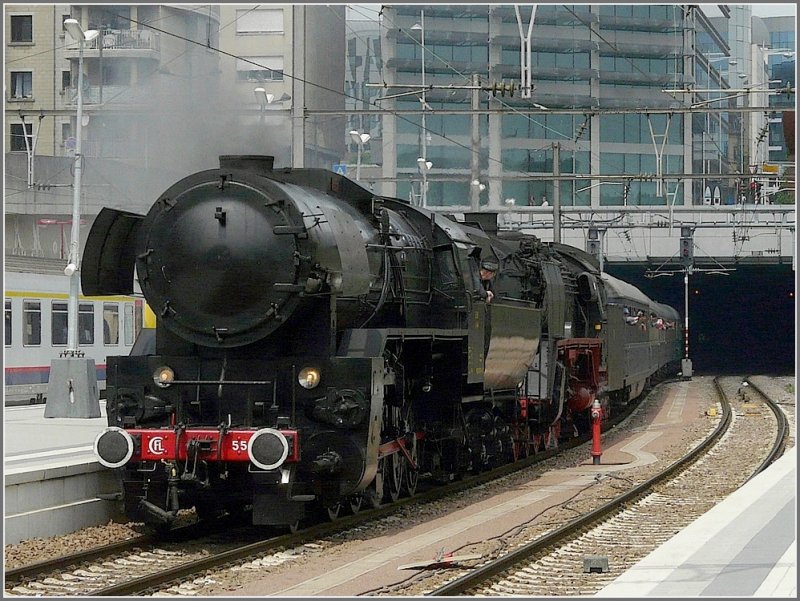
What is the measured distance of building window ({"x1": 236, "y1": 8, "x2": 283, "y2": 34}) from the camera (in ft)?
71.2

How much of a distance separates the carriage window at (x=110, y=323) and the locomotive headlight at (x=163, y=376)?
652 inches

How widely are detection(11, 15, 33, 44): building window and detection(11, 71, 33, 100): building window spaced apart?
4.28 feet

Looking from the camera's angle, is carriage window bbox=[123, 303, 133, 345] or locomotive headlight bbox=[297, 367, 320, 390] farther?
carriage window bbox=[123, 303, 133, 345]

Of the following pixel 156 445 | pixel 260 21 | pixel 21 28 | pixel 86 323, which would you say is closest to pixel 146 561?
pixel 156 445

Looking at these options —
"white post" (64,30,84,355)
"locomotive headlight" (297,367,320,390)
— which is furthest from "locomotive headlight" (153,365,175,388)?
"white post" (64,30,84,355)

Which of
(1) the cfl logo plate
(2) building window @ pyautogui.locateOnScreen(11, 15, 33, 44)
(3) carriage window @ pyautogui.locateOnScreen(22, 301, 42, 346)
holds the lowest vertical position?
(1) the cfl logo plate

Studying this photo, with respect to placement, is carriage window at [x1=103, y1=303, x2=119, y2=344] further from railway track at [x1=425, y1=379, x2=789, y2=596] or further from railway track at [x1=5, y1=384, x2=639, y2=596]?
railway track at [x1=5, y1=384, x2=639, y2=596]

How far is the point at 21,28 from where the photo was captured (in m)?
46.4

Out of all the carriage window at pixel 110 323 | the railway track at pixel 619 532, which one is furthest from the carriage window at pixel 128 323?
the railway track at pixel 619 532

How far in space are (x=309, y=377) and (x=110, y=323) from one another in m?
17.6

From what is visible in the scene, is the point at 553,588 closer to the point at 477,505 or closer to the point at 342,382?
the point at 342,382

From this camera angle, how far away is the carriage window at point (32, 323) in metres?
24.2

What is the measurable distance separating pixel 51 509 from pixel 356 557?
9.90ft

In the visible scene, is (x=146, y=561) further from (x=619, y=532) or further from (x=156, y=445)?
(x=619, y=532)
